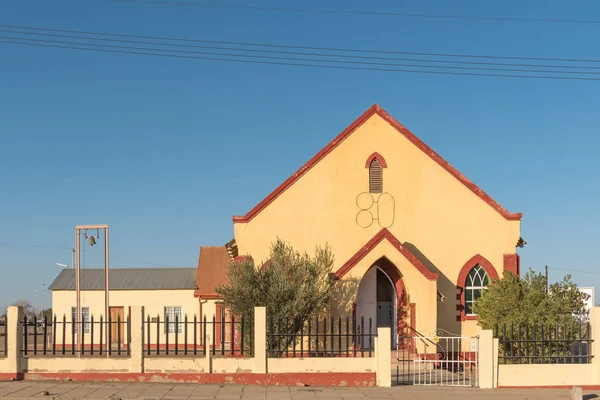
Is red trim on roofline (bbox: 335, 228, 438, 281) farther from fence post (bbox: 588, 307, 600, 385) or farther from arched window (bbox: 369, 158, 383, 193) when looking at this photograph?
fence post (bbox: 588, 307, 600, 385)

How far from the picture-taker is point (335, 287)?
24.7 meters

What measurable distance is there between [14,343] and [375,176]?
14363mm

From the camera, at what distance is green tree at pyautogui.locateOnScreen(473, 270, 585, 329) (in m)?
21.8

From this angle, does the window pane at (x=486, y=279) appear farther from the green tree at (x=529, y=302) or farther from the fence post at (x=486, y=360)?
the fence post at (x=486, y=360)

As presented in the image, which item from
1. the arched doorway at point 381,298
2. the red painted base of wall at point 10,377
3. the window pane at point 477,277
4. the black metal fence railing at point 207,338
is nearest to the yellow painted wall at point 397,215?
the window pane at point 477,277

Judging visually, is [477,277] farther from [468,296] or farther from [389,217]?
[389,217]

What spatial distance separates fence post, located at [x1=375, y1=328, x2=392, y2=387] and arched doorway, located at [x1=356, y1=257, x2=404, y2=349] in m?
6.62

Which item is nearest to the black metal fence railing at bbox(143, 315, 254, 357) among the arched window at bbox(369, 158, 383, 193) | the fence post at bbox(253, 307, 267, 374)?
the fence post at bbox(253, 307, 267, 374)

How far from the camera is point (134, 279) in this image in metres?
39.0

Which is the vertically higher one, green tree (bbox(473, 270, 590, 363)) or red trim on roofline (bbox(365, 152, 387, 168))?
red trim on roofline (bbox(365, 152, 387, 168))

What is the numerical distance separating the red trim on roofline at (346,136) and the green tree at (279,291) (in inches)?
124

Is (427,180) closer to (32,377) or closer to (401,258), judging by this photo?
(401,258)

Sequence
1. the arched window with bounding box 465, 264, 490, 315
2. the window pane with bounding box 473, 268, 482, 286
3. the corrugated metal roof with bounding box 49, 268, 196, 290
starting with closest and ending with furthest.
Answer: the arched window with bounding box 465, 264, 490, 315, the window pane with bounding box 473, 268, 482, 286, the corrugated metal roof with bounding box 49, 268, 196, 290

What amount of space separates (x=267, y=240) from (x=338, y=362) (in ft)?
29.0
